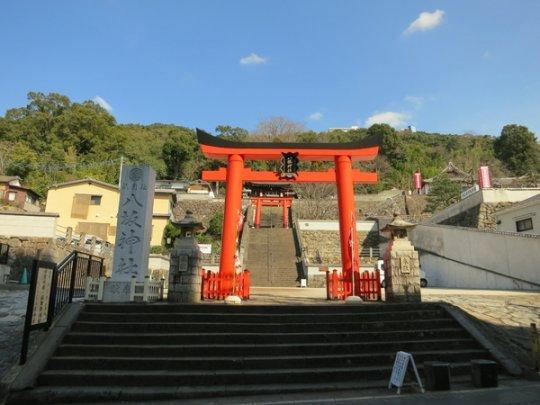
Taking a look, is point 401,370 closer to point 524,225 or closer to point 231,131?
point 524,225

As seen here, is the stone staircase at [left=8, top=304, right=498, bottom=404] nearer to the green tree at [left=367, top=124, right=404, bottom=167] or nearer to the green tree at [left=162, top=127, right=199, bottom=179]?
the green tree at [left=162, top=127, right=199, bottom=179]

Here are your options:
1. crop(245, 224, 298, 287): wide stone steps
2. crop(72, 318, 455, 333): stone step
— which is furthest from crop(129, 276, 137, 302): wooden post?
crop(245, 224, 298, 287): wide stone steps

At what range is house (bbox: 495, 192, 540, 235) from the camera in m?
19.4

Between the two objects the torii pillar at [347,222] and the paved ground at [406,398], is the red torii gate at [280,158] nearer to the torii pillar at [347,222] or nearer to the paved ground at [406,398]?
the torii pillar at [347,222]

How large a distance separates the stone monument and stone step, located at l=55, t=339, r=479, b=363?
2.65 metres

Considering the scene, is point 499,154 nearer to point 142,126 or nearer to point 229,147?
point 229,147

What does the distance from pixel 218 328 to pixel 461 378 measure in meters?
4.20

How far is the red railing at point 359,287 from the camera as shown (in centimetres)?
1043

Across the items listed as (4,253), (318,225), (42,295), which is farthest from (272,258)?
(42,295)

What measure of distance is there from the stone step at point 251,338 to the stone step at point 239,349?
0.16 m

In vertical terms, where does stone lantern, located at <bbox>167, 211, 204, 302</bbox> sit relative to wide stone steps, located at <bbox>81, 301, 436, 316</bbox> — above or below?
above

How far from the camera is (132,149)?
153 ft

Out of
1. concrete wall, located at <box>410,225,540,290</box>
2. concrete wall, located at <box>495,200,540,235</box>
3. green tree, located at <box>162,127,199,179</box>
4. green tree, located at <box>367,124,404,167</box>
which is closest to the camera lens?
concrete wall, located at <box>410,225,540,290</box>

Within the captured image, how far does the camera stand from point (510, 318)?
8.83 meters
